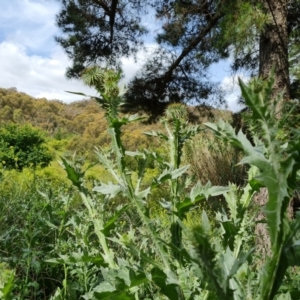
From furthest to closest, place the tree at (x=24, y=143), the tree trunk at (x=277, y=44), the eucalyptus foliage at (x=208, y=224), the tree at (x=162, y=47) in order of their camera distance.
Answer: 1. the tree at (x=24, y=143)
2. the tree at (x=162, y=47)
3. the tree trunk at (x=277, y=44)
4. the eucalyptus foliage at (x=208, y=224)

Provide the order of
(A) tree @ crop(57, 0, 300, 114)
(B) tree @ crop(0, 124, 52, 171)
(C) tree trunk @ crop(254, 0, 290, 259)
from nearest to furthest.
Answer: (C) tree trunk @ crop(254, 0, 290, 259) < (A) tree @ crop(57, 0, 300, 114) < (B) tree @ crop(0, 124, 52, 171)

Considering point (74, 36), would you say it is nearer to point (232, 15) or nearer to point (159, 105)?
point (159, 105)

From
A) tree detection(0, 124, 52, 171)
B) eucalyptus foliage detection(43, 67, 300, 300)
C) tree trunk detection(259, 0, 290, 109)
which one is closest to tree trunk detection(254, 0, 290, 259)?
tree trunk detection(259, 0, 290, 109)

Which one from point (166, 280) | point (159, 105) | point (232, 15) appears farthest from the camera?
point (159, 105)

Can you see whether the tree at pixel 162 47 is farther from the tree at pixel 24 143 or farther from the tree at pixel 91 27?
the tree at pixel 24 143

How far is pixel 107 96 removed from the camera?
2.35 feet

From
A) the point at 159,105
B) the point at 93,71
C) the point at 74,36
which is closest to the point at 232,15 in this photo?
the point at 159,105

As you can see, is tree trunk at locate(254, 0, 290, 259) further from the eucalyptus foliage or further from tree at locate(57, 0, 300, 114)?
the eucalyptus foliage

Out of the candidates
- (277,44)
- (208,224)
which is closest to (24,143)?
(277,44)

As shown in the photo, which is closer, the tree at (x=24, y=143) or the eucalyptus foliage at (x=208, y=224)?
the eucalyptus foliage at (x=208, y=224)

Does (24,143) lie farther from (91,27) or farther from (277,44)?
(277,44)

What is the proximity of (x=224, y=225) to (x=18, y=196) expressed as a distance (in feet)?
10.7

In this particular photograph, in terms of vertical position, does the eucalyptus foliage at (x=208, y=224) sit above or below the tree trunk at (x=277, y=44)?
below

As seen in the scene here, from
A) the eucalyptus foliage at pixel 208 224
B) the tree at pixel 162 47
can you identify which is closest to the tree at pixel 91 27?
the tree at pixel 162 47
